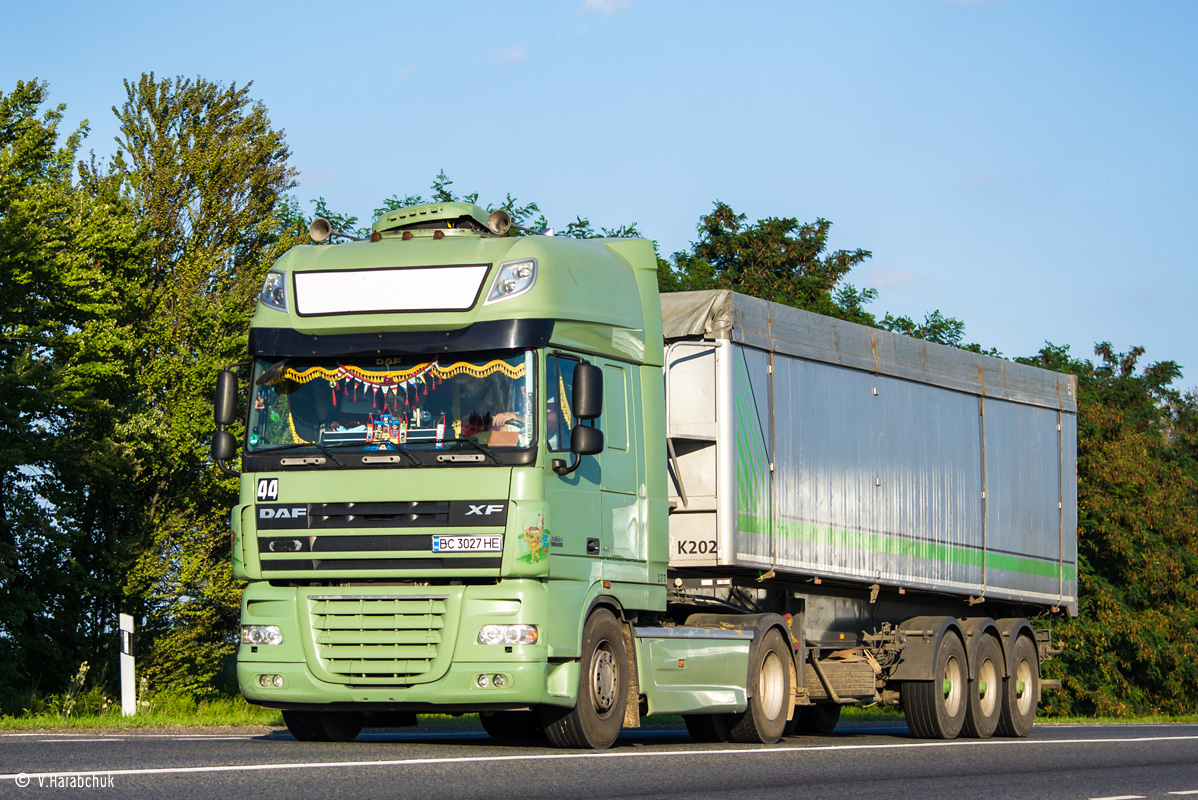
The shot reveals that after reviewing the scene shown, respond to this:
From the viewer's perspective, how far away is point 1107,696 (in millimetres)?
49656

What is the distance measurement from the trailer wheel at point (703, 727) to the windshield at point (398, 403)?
14.8ft

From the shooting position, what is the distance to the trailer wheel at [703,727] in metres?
14.5

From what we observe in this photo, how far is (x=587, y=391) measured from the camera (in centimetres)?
1118

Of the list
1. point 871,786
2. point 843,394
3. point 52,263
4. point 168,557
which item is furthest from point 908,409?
point 168,557

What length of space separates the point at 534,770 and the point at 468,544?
187cm

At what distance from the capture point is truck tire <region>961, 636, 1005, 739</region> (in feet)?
58.0

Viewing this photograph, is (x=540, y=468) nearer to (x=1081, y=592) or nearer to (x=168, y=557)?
(x=168, y=557)

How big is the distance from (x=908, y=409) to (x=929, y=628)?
239cm

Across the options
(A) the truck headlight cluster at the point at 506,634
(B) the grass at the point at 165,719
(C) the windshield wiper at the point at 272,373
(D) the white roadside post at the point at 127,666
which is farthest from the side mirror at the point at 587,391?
(D) the white roadside post at the point at 127,666

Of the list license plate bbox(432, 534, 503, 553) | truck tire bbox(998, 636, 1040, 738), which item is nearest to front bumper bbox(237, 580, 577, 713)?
license plate bbox(432, 534, 503, 553)

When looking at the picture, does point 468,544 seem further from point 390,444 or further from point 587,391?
point 587,391

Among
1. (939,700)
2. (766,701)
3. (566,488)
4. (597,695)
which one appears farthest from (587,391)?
(939,700)

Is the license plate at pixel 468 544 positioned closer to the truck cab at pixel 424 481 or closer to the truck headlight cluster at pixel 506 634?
the truck cab at pixel 424 481

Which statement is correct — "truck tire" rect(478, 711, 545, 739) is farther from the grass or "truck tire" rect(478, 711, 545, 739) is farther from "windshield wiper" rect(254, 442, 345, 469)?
"windshield wiper" rect(254, 442, 345, 469)
